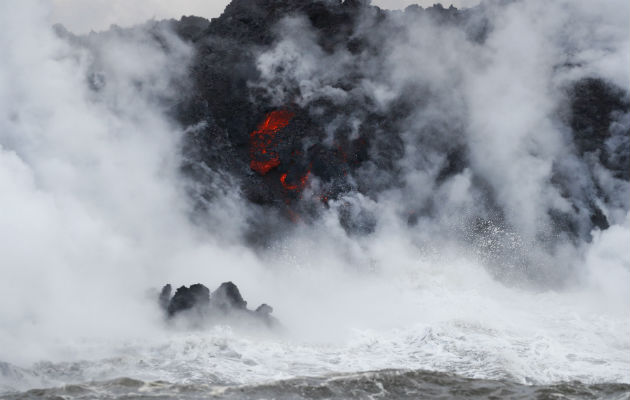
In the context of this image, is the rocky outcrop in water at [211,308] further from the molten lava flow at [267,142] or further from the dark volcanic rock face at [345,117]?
the molten lava flow at [267,142]

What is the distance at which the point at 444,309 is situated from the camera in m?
27.8

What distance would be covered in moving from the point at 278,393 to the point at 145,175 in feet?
67.4

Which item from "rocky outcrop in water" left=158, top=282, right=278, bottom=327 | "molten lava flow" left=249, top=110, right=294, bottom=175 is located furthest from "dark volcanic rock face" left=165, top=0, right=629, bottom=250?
"rocky outcrop in water" left=158, top=282, right=278, bottom=327

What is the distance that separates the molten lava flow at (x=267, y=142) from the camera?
3900cm

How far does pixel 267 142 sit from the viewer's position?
3941 centimetres

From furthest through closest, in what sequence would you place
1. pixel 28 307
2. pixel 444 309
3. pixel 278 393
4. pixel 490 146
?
pixel 490 146
pixel 444 309
pixel 28 307
pixel 278 393

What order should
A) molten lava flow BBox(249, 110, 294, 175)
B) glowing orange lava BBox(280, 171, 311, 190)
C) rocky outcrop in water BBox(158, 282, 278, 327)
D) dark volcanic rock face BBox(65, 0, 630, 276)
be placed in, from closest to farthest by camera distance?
rocky outcrop in water BBox(158, 282, 278, 327) < dark volcanic rock face BBox(65, 0, 630, 276) < glowing orange lava BBox(280, 171, 311, 190) < molten lava flow BBox(249, 110, 294, 175)

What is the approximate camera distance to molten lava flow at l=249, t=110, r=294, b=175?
39.0 m

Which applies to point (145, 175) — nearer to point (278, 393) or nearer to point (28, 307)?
point (28, 307)

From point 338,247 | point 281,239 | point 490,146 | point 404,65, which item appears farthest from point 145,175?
point 490,146

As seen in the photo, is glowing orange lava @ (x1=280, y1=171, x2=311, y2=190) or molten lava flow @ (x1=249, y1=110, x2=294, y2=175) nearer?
glowing orange lava @ (x1=280, y1=171, x2=311, y2=190)

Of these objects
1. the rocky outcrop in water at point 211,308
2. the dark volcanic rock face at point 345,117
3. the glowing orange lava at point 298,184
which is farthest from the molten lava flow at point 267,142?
the rocky outcrop in water at point 211,308

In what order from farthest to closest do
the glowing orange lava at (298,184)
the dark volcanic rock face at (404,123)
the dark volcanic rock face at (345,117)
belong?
the glowing orange lava at (298,184), the dark volcanic rock face at (345,117), the dark volcanic rock face at (404,123)

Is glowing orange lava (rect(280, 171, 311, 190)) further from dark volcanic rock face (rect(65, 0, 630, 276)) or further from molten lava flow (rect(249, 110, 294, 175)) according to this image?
molten lava flow (rect(249, 110, 294, 175))
